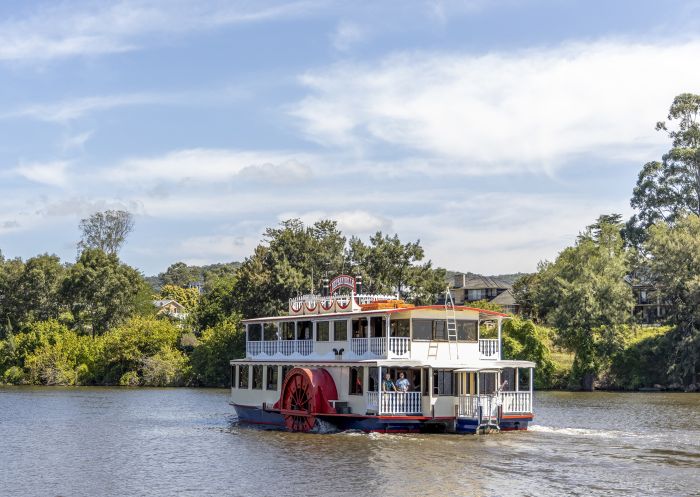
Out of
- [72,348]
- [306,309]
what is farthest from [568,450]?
[72,348]

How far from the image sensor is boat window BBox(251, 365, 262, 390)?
152ft

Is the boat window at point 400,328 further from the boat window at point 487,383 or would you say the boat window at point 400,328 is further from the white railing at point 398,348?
the boat window at point 487,383

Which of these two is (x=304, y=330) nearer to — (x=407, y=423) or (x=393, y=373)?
(x=393, y=373)

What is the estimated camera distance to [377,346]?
3991 centimetres

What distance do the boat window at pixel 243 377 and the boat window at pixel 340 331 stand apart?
6784mm

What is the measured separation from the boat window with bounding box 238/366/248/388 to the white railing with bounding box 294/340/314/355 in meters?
3.95

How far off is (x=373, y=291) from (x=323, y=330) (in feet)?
139

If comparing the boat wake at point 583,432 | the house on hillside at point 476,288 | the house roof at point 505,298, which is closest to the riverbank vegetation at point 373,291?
the house roof at point 505,298

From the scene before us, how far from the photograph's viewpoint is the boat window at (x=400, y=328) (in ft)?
132

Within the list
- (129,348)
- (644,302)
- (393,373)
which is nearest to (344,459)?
(393,373)

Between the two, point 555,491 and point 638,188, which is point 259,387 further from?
point 638,188

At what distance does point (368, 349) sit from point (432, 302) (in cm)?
4764

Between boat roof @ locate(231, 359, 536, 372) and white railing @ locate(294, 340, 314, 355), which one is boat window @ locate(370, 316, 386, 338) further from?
white railing @ locate(294, 340, 314, 355)

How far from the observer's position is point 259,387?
4619cm
